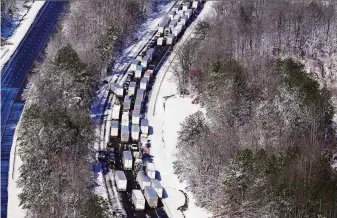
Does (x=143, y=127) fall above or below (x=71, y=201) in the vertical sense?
above

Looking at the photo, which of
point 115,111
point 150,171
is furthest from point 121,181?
point 115,111

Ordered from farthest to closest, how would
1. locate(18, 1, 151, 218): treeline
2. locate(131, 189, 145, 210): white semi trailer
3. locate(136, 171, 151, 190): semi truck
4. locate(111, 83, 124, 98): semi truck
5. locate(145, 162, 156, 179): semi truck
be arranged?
locate(111, 83, 124, 98): semi truck → locate(145, 162, 156, 179): semi truck → locate(136, 171, 151, 190): semi truck → locate(131, 189, 145, 210): white semi trailer → locate(18, 1, 151, 218): treeline

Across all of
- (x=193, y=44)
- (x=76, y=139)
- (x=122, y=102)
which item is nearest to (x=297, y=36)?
(x=193, y=44)

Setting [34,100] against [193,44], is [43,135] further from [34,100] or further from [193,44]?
[193,44]

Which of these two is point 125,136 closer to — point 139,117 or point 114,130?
point 114,130

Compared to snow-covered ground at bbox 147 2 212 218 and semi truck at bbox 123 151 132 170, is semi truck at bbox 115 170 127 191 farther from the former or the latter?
snow-covered ground at bbox 147 2 212 218

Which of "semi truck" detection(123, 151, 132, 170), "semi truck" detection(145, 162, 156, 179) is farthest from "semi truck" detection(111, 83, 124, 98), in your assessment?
"semi truck" detection(145, 162, 156, 179)
